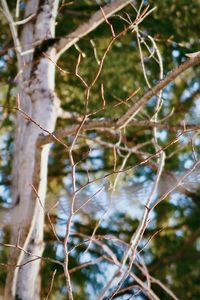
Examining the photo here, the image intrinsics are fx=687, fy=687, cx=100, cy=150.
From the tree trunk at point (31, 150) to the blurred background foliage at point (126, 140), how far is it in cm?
47

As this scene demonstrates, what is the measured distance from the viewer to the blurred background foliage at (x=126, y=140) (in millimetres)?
4121

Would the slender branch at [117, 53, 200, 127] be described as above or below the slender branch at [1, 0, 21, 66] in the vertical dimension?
below

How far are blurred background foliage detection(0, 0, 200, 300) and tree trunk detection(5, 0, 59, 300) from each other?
1.53 ft

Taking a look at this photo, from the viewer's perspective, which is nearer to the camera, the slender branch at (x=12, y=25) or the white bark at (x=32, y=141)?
the white bark at (x=32, y=141)

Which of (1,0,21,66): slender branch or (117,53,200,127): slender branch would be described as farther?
(1,0,21,66): slender branch

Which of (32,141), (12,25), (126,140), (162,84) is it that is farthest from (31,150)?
(126,140)

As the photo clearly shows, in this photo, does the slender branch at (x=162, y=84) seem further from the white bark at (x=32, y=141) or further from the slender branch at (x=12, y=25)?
the slender branch at (x=12, y=25)

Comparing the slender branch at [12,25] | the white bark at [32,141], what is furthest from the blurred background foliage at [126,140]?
the slender branch at [12,25]

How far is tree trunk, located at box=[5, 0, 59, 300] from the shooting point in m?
2.88

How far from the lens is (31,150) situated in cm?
326

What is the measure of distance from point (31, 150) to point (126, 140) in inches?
45.1

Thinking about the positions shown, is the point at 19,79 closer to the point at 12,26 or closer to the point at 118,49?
the point at 12,26

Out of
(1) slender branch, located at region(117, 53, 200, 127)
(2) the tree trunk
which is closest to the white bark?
(2) the tree trunk

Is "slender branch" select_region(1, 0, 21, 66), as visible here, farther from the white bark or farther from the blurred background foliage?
the blurred background foliage
